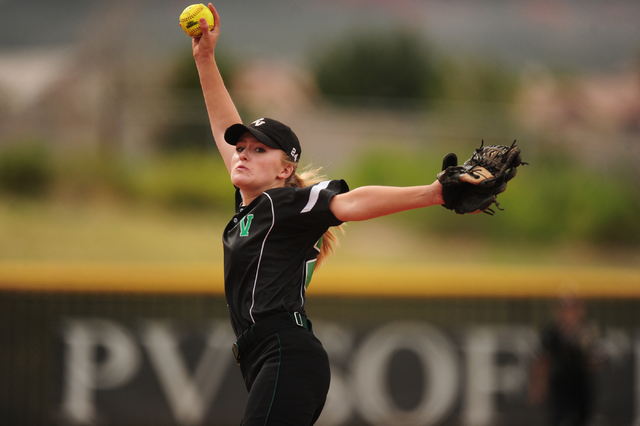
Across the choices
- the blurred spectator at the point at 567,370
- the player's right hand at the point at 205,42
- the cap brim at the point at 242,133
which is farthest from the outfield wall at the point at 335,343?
the cap brim at the point at 242,133

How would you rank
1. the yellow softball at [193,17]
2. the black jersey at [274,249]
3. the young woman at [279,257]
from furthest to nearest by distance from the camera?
1. the yellow softball at [193,17]
2. the black jersey at [274,249]
3. the young woman at [279,257]

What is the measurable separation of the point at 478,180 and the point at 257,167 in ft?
3.32

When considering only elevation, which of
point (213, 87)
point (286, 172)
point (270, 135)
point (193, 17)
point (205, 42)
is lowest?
point (286, 172)

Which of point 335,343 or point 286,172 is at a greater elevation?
point 286,172

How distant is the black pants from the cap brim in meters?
0.81

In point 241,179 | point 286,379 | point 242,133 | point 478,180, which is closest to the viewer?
point 478,180

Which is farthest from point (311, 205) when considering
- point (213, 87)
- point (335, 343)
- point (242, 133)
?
point (335, 343)

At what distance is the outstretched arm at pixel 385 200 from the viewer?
260 cm

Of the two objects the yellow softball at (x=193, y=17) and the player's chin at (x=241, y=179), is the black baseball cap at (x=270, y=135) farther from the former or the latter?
the yellow softball at (x=193, y=17)

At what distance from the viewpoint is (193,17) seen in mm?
3508

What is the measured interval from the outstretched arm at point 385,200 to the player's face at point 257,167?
0.51 meters

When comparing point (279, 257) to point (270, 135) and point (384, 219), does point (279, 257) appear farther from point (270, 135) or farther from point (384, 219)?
point (384, 219)

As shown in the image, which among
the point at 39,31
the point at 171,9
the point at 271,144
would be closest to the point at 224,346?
the point at 271,144

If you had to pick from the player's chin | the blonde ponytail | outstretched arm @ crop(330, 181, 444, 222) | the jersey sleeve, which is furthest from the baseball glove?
the player's chin
